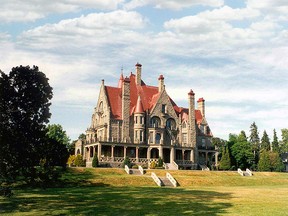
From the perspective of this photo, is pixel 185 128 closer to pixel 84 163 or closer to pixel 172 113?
pixel 172 113

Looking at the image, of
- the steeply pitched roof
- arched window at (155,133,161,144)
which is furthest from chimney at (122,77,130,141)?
arched window at (155,133,161,144)

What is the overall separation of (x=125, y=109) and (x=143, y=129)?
517 cm

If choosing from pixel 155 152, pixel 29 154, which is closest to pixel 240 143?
pixel 155 152

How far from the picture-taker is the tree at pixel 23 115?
91.5 ft

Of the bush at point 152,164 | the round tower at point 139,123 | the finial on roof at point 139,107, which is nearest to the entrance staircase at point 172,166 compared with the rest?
the bush at point 152,164

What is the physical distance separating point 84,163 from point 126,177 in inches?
810

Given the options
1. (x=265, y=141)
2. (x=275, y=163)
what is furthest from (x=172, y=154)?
(x=265, y=141)

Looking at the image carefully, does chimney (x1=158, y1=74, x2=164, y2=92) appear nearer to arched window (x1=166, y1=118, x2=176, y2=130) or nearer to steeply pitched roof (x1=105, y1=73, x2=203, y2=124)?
steeply pitched roof (x1=105, y1=73, x2=203, y2=124)

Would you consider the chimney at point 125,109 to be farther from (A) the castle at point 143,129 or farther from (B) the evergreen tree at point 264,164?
(B) the evergreen tree at point 264,164

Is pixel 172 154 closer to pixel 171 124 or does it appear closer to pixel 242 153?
pixel 171 124

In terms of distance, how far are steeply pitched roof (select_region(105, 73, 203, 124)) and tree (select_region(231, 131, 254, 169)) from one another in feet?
38.4

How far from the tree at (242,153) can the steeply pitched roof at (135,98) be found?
11696mm

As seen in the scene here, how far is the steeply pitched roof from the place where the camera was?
233ft

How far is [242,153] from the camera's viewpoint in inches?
3329
